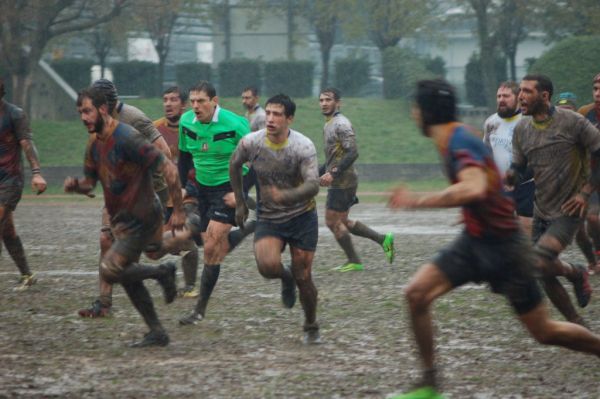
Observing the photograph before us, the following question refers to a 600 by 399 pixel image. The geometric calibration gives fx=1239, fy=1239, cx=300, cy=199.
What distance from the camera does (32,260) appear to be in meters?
15.2

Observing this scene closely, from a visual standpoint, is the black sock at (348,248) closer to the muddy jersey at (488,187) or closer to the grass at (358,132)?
the muddy jersey at (488,187)

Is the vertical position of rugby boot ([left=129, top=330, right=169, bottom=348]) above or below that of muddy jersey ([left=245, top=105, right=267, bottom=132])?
below

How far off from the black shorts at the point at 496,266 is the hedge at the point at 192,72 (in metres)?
37.8

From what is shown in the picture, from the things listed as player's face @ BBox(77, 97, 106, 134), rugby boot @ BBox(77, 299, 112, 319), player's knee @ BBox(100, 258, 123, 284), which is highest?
player's face @ BBox(77, 97, 106, 134)

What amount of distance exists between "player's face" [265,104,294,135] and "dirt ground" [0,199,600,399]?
5.14ft

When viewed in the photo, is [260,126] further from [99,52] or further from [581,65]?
[99,52]

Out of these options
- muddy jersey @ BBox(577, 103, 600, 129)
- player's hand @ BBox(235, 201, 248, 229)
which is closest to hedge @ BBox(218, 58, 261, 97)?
muddy jersey @ BBox(577, 103, 600, 129)

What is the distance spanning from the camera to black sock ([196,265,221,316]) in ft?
33.0

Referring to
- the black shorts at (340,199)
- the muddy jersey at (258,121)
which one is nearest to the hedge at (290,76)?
the muddy jersey at (258,121)

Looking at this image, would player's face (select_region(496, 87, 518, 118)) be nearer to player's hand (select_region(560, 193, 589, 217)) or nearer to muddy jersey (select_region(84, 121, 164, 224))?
player's hand (select_region(560, 193, 589, 217))

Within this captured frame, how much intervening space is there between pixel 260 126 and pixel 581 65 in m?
18.5

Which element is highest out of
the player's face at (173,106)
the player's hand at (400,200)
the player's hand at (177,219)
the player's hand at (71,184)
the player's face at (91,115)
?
the player's face at (91,115)

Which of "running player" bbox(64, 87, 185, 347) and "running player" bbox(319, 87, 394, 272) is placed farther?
"running player" bbox(319, 87, 394, 272)

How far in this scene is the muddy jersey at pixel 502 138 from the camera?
1248cm
